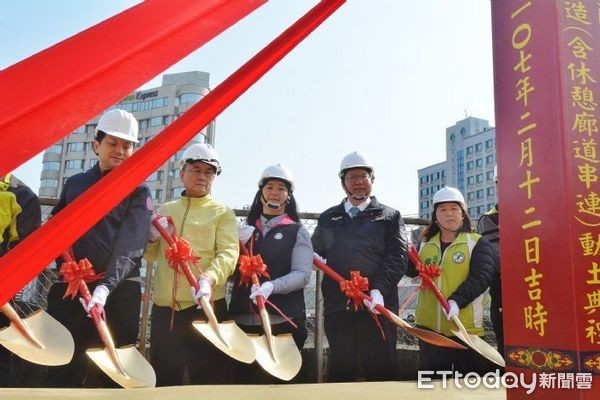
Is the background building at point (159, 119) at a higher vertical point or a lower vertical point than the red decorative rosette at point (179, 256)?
higher

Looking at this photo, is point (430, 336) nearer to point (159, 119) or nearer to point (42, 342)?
point (42, 342)

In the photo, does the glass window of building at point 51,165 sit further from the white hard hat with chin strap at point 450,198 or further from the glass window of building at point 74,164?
the white hard hat with chin strap at point 450,198

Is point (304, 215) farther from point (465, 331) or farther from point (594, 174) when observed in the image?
point (594, 174)

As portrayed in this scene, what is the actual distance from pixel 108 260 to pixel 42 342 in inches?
21.2

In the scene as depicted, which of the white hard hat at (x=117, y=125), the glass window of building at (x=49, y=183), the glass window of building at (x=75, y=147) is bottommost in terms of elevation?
the white hard hat at (x=117, y=125)

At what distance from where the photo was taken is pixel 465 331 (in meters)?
3.18

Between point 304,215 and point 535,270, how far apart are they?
2.46 meters

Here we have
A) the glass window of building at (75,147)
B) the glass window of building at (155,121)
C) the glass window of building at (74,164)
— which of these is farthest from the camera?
the glass window of building at (75,147)

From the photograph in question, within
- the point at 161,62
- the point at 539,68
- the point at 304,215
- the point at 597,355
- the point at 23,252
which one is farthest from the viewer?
Result: the point at 304,215

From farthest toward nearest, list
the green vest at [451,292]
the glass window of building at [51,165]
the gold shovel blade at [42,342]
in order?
the glass window of building at [51,165], the green vest at [451,292], the gold shovel blade at [42,342]

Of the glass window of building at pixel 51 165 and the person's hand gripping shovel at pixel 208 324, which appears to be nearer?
the person's hand gripping shovel at pixel 208 324

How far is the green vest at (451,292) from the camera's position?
3262mm

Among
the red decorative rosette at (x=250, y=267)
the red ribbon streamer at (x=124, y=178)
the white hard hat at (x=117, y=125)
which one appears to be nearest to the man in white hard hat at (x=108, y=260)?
the white hard hat at (x=117, y=125)

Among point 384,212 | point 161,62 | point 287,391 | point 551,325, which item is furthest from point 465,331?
point 161,62
